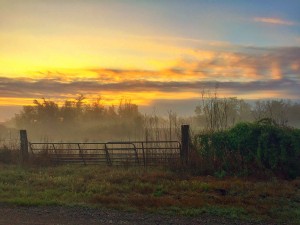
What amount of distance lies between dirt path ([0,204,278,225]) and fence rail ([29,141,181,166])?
777 centimetres

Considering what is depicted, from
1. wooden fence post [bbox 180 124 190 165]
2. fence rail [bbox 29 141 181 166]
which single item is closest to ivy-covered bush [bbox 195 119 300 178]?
wooden fence post [bbox 180 124 190 165]

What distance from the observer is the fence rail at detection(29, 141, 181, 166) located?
1798 cm

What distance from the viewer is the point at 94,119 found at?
196 feet

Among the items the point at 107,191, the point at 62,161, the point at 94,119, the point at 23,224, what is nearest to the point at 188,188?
the point at 107,191

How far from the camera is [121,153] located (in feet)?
62.7

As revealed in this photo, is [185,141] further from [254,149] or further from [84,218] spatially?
[84,218]

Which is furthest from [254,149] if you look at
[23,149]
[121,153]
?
[23,149]

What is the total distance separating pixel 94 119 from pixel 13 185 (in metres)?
46.6

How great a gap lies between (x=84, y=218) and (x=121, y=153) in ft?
32.7

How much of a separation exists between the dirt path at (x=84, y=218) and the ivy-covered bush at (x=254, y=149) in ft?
21.7

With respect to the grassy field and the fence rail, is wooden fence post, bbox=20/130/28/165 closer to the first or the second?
the fence rail

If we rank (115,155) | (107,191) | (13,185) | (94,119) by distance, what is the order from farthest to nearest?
(94,119) < (115,155) < (13,185) < (107,191)

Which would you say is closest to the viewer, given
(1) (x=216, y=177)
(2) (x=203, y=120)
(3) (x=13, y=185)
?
(3) (x=13, y=185)

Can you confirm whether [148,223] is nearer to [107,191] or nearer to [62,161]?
[107,191]
